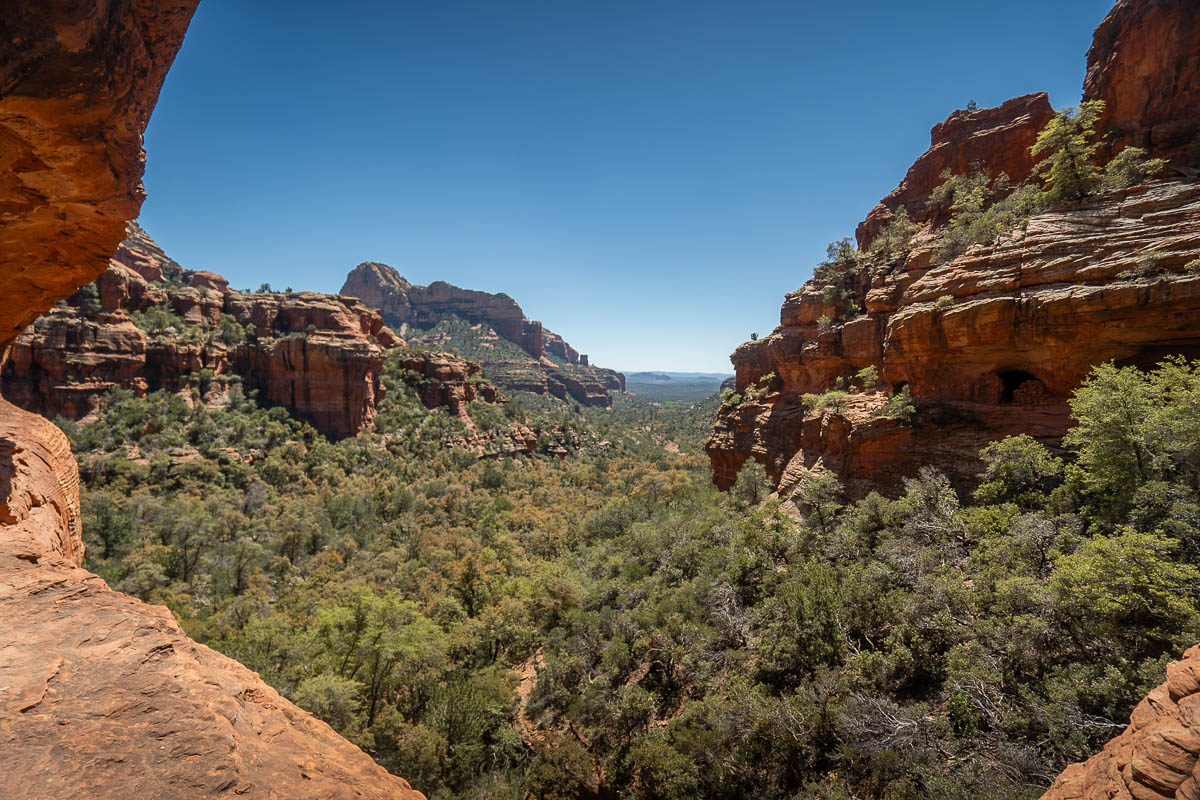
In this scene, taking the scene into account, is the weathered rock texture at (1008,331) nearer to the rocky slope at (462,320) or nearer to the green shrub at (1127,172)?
the green shrub at (1127,172)

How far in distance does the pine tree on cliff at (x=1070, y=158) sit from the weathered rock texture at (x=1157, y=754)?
16.3 m

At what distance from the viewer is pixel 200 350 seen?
4666 centimetres

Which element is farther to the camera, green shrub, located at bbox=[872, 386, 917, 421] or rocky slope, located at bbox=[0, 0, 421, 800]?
green shrub, located at bbox=[872, 386, 917, 421]

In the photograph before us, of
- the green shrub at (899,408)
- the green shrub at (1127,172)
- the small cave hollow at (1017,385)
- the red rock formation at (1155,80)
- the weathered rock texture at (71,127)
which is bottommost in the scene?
the green shrub at (899,408)

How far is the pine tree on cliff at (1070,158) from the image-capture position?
13.8 m

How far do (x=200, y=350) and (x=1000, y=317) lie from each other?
6618 centimetres

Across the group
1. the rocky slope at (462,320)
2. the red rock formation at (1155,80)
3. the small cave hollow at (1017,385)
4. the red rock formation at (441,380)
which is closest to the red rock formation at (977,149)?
the red rock formation at (1155,80)

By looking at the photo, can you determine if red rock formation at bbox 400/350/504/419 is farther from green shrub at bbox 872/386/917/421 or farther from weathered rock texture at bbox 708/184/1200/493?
green shrub at bbox 872/386/917/421

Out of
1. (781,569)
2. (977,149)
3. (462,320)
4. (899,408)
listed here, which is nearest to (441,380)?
(781,569)

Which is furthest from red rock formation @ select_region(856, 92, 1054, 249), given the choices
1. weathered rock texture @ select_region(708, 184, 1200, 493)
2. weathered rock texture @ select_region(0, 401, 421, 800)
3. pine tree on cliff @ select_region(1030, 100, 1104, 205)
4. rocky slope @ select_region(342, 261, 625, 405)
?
rocky slope @ select_region(342, 261, 625, 405)

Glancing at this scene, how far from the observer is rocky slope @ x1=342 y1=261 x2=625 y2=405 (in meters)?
132

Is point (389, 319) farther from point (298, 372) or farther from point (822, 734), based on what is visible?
point (822, 734)

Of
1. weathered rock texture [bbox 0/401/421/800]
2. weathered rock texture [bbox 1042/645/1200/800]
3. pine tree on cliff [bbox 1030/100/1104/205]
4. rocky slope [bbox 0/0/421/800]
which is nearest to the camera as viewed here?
weathered rock texture [bbox 0/401/421/800]

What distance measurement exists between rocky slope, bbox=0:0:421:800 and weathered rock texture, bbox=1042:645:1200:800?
7.12 metres
